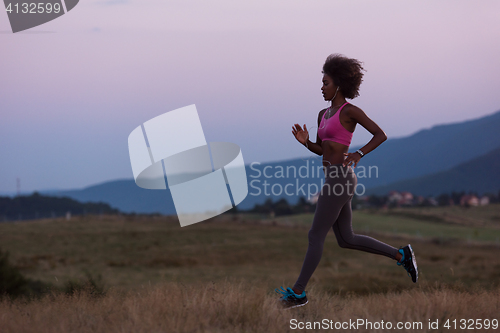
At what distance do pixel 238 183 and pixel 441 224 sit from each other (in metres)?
79.5

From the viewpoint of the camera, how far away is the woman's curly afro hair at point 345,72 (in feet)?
16.0

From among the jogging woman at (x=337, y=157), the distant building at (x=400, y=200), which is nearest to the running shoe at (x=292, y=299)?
the jogging woman at (x=337, y=157)

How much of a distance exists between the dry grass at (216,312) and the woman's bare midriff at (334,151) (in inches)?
57.4

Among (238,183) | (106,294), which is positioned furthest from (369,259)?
(106,294)

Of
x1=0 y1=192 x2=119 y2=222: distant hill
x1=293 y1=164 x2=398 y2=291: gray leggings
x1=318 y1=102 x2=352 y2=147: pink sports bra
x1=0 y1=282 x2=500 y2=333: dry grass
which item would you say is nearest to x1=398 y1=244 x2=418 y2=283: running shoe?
x1=0 y1=282 x2=500 y2=333: dry grass

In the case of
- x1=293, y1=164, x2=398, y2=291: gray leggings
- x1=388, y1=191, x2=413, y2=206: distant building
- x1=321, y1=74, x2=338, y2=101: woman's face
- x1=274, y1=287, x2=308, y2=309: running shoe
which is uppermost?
x1=321, y1=74, x2=338, y2=101: woman's face

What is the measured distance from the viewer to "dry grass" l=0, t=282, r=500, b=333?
12.6 ft

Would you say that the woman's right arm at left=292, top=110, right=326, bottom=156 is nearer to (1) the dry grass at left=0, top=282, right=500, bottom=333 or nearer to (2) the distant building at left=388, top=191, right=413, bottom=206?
(1) the dry grass at left=0, top=282, right=500, bottom=333

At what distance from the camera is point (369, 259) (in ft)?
147

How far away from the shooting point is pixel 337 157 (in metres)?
4.77

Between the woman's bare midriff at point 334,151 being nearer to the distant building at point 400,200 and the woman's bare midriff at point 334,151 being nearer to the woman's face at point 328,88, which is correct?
the woman's face at point 328,88

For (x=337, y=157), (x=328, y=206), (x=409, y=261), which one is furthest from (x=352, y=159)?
(x=409, y=261)

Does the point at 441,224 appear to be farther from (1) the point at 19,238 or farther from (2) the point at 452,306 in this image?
(2) the point at 452,306

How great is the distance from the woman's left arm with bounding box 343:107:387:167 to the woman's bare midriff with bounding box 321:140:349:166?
9 centimetres
